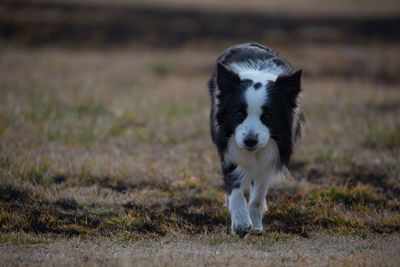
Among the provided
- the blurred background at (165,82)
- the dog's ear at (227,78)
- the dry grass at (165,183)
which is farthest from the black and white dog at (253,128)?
the blurred background at (165,82)

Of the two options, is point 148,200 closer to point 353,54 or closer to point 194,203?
point 194,203

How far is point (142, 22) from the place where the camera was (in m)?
21.7

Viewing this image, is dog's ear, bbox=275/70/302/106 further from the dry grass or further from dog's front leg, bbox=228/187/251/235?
the dry grass

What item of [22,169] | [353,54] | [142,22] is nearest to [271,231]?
[22,169]

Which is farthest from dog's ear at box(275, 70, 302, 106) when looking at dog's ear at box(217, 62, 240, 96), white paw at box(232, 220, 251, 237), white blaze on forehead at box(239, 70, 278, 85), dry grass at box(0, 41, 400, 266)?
dry grass at box(0, 41, 400, 266)

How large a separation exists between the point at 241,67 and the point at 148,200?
75.2 inches

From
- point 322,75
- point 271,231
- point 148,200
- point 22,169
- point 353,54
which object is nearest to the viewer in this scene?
point 271,231

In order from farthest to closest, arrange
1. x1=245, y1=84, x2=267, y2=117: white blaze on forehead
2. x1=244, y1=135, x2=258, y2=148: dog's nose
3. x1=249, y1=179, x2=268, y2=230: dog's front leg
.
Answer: x1=249, y1=179, x2=268, y2=230: dog's front leg, x1=245, y1=84, x2=267, y2=117: white blaze on forehead, x1=244, y1=135, x2=258, y2=148: dog's nose

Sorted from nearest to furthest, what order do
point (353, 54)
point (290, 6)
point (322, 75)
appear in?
1. point (322, 75)
2. point (353, 54)
3. point (290, 6)

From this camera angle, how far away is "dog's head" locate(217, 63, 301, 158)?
430cm

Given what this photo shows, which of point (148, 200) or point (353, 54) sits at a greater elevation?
point (353, 54)

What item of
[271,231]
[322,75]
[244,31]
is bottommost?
[271,231]

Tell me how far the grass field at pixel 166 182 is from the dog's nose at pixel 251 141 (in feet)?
3.21

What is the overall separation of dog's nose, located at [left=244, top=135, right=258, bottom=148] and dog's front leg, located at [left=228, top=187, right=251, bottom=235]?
29.5 inches
